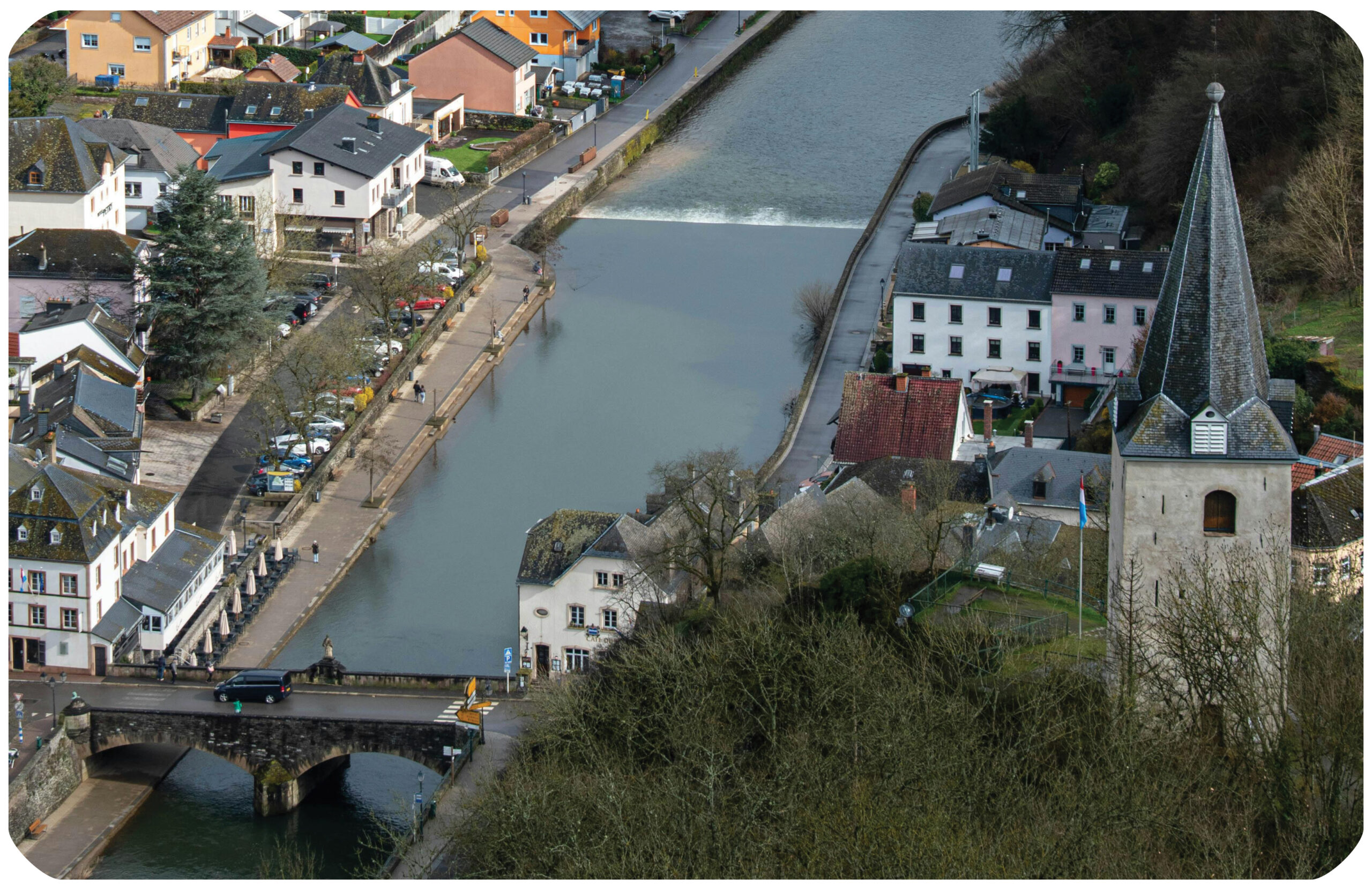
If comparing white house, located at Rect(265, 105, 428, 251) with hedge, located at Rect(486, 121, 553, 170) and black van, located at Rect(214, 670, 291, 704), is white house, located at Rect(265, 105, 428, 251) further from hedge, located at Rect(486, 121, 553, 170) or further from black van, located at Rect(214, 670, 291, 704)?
black van, located at Rect(214, 670, 291, 704)

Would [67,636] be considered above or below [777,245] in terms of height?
below

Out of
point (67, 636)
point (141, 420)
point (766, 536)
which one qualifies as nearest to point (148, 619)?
point (67, 636)

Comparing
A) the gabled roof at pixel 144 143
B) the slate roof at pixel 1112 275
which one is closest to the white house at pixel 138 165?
the gabled roof at pixel 144 143

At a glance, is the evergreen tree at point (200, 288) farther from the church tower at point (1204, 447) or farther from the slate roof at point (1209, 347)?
the church tower at point (1204, 447)

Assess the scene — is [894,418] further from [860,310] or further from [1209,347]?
[1209,347]

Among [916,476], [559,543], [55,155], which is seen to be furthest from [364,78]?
[916,476]

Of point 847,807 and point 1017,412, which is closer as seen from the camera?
point 847,807

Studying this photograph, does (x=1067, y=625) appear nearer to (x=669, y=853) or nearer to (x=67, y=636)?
(x=669, y=853)
